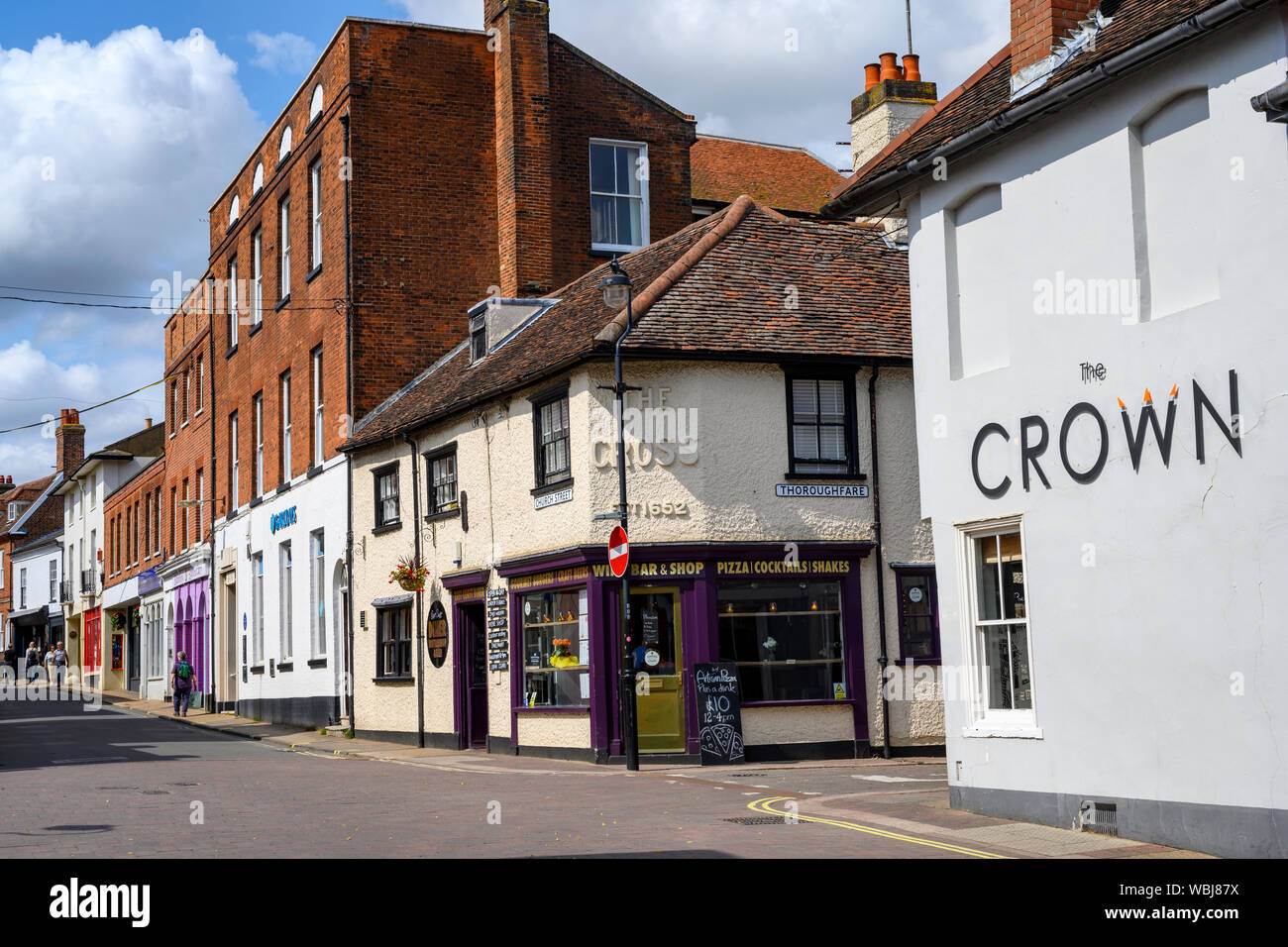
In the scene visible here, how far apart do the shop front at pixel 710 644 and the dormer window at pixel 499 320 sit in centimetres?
640

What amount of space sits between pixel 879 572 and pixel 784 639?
5.71 ft

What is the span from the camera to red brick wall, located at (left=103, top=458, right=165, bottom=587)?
47.4 meters

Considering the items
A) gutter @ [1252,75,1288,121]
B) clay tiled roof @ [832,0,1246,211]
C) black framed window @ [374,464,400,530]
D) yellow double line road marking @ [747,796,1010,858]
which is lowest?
yellow double line road marking @ [747,796,1010,858]

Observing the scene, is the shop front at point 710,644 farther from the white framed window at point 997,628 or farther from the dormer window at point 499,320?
the white framed window at point 997,628

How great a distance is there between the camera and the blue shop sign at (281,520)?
32031 millimetres

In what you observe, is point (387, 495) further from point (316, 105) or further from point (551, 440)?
point (316, 105)

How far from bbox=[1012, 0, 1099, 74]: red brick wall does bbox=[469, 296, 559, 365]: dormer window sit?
13.8 metres

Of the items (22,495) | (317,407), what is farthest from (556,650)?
(22,495)

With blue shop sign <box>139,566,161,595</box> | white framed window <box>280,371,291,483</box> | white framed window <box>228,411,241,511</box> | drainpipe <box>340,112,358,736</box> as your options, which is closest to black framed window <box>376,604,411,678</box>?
drainpipe <box>340,112,358,736</box>

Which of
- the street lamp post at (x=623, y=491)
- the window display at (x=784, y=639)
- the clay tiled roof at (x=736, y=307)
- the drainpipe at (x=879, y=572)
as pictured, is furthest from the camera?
the drainpipe at (x=879, y=572)

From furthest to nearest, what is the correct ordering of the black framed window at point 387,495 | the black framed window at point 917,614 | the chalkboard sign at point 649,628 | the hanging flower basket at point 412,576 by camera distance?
the black framed window at point 387,495 < the hanging flower basket at point 412,576 < the black framed window at point 917,614 < the chalkboard sign at point 649,628

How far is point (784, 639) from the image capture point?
67.1ft

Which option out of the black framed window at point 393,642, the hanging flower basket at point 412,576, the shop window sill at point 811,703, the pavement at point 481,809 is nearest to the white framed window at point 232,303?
the black framed window at point 393,642

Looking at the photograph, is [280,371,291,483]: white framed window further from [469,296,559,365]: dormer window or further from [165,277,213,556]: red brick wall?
[469,296,559,365]: dormer window
